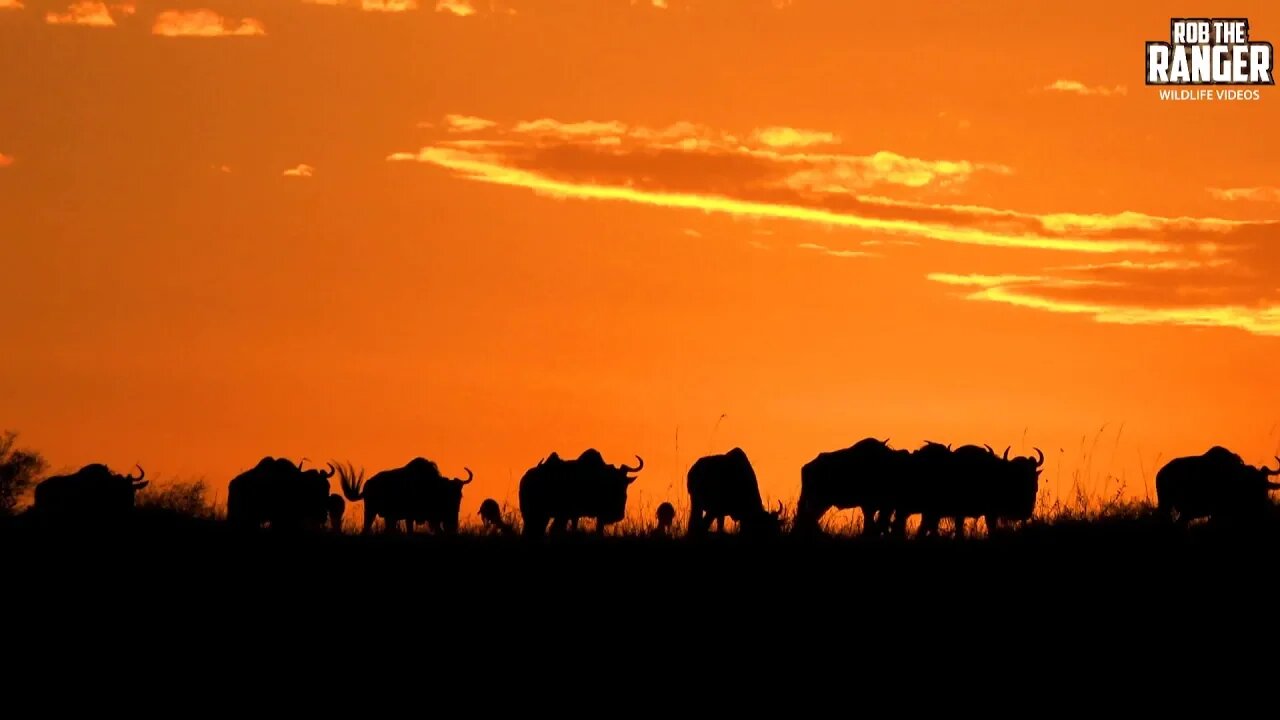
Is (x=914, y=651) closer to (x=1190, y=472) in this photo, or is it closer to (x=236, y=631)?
(x=236, y=631)

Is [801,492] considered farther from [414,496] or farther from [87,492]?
[87,492]

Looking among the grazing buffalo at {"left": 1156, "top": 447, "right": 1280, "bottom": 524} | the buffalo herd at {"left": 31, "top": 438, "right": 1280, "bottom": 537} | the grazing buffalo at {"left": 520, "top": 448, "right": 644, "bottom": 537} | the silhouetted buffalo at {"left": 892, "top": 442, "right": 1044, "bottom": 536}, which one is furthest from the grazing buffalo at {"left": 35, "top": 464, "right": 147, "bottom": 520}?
the grazing buffalo at {"left": 1156, "top": 447, "right": 1280, "bottom": 524}

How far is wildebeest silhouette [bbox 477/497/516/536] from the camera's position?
2714 centimetres

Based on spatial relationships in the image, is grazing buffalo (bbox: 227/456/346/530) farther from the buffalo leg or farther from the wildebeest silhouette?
the buffalo leg

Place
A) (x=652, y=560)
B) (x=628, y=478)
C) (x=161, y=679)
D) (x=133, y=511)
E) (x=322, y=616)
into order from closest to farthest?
1. (x=161, y=679)
2. (x=322, y=616)
3. (x=652, y=560)
4. (x=133, y=511)
5. (x=628, y=478)

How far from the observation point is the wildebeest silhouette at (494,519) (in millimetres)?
27141

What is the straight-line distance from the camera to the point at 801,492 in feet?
102

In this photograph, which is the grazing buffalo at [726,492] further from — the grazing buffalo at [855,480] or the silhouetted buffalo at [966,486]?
the silhouetted buffalo at [966,486]

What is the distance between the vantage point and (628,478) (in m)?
30.8

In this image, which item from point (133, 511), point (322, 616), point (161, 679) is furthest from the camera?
point (133, 511)

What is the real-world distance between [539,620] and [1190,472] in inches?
476

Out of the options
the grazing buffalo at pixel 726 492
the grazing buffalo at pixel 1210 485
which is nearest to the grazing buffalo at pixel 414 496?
the grazing buffalo at pixel 726 492

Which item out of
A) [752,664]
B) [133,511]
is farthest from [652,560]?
[133,511]

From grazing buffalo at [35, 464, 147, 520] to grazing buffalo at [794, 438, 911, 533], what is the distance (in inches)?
390
